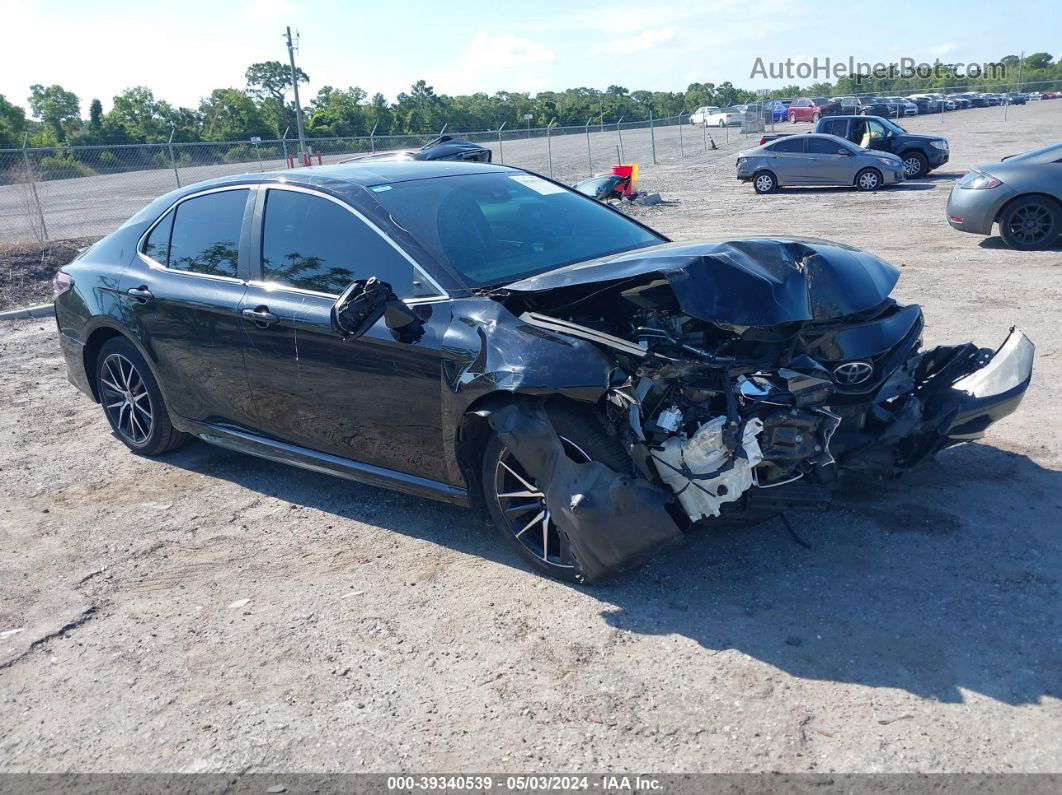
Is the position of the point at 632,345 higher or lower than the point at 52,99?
lower

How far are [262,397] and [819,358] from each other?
294 centimetres

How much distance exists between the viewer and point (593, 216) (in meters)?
5.52

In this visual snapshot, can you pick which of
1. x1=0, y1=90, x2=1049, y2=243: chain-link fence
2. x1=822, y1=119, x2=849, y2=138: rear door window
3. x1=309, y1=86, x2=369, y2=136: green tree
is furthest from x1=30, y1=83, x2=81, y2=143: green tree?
x1=822, y1=119, x2=849, y2=138: rear door window

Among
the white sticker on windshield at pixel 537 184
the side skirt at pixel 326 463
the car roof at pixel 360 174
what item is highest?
the car roof at pixel 360 174

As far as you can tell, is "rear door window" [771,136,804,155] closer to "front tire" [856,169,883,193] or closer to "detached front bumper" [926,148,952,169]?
"front tire" [856,169,883,193]

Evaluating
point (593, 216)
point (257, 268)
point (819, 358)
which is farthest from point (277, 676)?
point (593, 216)

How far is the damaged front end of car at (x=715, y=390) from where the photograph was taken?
3.80 metres

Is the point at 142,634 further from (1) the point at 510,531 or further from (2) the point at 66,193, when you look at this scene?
(2) the point at 66,193

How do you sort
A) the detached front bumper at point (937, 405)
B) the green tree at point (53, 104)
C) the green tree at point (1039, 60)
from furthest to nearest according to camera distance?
the green tree at point (1039, 60) → the green tree at point (53, 104) → the detached front bumper at point (937, 405)

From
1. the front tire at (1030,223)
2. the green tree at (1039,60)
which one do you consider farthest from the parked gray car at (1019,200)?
the green tree at (1039,60)

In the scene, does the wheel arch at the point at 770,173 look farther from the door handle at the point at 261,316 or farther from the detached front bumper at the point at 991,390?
the door handle at the point at 261,316

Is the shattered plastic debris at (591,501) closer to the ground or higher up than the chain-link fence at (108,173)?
closer to the ground

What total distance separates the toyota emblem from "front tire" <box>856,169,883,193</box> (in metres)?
19.8

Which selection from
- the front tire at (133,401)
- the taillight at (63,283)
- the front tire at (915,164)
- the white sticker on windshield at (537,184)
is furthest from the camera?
the front tire at (915,164)
